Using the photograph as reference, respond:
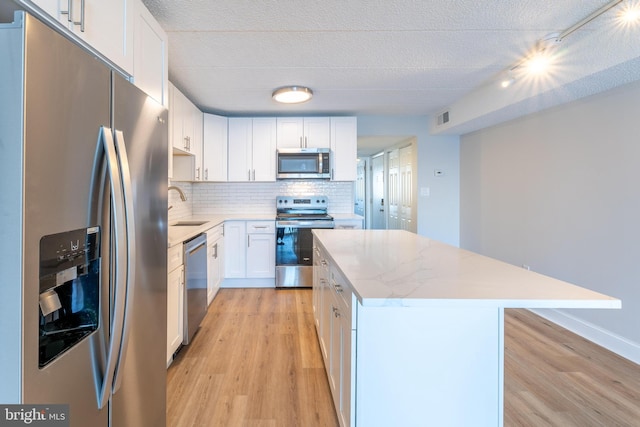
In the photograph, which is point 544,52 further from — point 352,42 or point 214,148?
point 214,148

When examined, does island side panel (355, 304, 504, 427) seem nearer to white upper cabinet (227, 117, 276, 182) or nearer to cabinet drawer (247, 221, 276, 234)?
cabinet drawer (247, 221, 276, 234)

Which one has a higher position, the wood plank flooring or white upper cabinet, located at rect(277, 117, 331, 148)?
white upper cabinet, located at rect(277, 117, 331, 148)

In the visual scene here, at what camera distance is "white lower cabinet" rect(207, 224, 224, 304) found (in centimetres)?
317

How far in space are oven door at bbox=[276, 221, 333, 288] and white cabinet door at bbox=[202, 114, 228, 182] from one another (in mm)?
1063

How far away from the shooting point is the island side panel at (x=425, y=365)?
121 centimetres

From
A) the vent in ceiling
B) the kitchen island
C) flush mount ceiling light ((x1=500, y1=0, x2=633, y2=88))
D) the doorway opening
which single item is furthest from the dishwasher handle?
the vent in ceiling

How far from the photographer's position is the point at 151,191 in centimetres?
134

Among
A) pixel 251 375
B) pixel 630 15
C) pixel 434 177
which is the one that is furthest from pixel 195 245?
pixel 434 177

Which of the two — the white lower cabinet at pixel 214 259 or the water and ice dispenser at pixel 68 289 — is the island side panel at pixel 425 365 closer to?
the water and ice dispenser at pixel 68 289

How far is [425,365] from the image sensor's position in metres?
1.22

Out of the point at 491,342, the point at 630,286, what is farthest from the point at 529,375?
the point at 491,342

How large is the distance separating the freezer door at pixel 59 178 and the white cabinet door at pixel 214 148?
3.13m

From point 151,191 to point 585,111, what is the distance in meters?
3.44

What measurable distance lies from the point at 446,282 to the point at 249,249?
3151 mm
